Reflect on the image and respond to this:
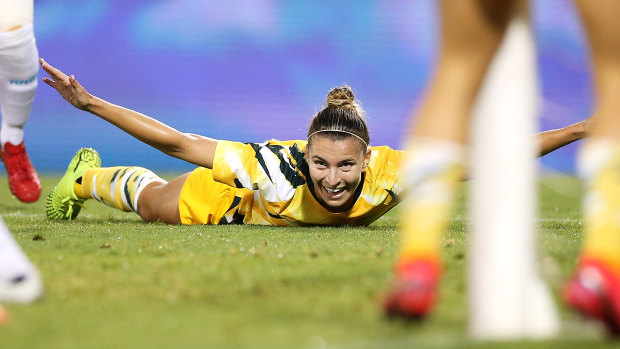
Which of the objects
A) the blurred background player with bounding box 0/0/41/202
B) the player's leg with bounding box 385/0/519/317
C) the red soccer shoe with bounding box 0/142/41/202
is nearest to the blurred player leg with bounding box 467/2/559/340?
the player's leg with bounding box 385/0/519/317

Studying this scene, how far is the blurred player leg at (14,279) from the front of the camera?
1.33 meters

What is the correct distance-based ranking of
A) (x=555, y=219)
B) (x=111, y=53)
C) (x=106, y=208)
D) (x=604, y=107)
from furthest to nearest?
(x=111, y=53), (x=106, y=208), (x=555, y=219), (x=604, y=107)

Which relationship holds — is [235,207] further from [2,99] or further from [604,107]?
[604,107]

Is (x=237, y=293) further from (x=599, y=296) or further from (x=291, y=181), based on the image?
(x=291, y=181)

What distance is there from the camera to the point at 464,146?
125 centimetres

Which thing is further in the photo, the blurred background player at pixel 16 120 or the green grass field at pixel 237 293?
the blurred background player at pixel 16 120

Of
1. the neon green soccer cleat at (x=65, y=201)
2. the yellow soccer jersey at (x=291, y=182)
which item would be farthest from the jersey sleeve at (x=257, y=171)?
the neon green soccer cleat at (x=65, y=201)

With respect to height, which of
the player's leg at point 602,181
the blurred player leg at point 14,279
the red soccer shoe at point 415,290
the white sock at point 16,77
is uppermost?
the white sock at point 16,77

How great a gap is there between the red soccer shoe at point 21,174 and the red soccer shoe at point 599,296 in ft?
6.95

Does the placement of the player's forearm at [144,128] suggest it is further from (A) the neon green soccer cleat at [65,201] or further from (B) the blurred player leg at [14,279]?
(B) the blurred player leg at [14,279]

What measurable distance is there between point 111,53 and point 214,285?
570 cm

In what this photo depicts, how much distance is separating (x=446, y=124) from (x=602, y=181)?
0.25m

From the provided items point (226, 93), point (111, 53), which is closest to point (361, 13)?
point (226, 93)

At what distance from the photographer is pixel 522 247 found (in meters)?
1.16
